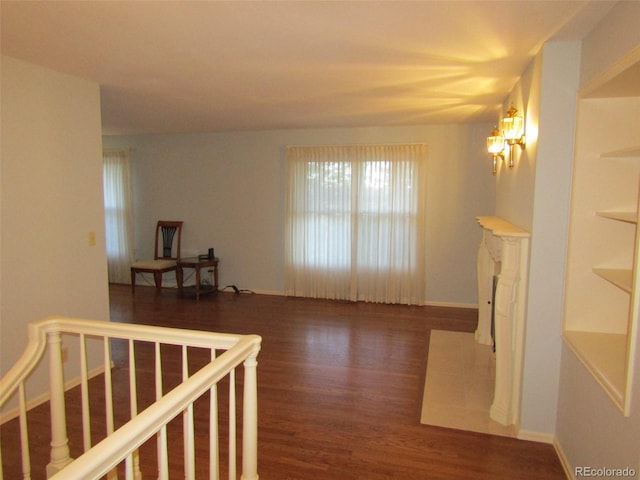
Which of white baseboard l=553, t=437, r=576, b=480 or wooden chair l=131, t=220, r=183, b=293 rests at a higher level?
wooden chair l=131, t=220, r=183, b=293

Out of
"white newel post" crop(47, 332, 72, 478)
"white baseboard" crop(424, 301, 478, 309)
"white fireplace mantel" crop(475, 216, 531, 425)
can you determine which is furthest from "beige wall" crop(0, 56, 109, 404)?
"white baseboard" crop(424, 301, 478, 309)

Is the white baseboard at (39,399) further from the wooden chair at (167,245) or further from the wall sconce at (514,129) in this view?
the wall sconce at (514,129)

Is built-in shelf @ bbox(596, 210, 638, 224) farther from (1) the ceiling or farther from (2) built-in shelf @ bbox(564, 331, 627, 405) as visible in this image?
(1) the ceiling

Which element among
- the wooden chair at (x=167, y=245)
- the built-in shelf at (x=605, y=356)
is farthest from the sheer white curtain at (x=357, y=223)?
the built-in shelf at (x=605, y=356)

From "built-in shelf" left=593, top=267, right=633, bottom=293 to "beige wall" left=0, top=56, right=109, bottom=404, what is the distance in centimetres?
354

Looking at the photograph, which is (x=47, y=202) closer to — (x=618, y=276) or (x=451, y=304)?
(x=618, y=276)

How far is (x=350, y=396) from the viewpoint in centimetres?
310

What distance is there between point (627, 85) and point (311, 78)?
79.7 inches

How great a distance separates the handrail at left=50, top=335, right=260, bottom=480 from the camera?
35.4 inches

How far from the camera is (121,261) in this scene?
6.69 meters

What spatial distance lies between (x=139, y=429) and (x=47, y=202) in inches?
102

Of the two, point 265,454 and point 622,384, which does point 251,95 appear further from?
point 622,384

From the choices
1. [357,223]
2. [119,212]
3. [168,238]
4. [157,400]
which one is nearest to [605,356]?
[157,400]

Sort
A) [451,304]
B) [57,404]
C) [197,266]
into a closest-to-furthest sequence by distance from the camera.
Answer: [57,404] → [451,304] → [197,266]
